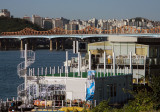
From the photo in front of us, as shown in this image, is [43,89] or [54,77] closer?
[54,77]

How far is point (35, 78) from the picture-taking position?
76.5 feet

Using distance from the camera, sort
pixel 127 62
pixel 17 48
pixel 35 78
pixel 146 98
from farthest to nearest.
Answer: pixel 17 48 < pixel 127 62 < pixel 35 78 < pixel 146 98

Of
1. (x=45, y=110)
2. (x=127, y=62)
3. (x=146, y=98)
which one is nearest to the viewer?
(x=146, y=98)

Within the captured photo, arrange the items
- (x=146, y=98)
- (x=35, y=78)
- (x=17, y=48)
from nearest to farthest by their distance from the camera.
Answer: (x=146, y=98) < (x=35, y=78) < (x=17, y=48)

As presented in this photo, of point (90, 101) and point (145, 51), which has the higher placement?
point (145, 51)

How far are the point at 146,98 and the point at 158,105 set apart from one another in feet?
2.50

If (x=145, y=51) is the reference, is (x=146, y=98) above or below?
below

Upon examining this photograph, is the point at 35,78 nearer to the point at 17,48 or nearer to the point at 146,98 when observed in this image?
the point at 146,98

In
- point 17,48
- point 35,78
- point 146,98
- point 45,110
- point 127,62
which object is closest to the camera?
point 146,98

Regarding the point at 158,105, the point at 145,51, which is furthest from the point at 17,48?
the point at 158,105

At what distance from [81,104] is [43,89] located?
392cm

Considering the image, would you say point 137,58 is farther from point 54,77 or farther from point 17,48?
point 17,48

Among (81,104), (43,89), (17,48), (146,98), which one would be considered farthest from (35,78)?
(17,48)

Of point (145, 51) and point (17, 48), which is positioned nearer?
point (145, 51)
